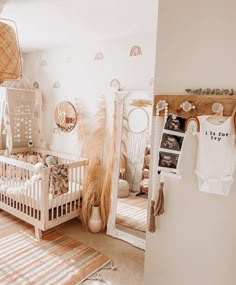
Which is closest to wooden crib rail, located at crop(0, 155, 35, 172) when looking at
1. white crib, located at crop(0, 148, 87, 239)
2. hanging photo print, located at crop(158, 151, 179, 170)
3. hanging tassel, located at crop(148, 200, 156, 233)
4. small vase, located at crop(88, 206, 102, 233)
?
white crib, located at crop(0, 148, 87, 239)

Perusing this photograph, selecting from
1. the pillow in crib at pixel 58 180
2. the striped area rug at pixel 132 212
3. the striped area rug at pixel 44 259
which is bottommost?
the striped area rug at pixel 44 259

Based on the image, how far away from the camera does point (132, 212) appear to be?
9.24ft

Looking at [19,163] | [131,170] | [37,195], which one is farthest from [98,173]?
[19,163]

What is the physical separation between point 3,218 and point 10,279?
4.38ft

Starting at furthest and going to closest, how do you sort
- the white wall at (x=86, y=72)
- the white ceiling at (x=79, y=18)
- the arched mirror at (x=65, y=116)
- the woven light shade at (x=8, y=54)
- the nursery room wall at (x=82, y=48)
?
1. the arched mirror at (x=65, y=116)
2. the white wall at (x=86, y=72)
3. the nursery room wall at (x=82, y=48)
4. the white ceiling at (x=79, y=18)
5. the woven light shade at (x=8, y=54)

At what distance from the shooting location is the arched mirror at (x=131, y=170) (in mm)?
2680

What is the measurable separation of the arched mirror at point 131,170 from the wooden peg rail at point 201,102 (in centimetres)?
136

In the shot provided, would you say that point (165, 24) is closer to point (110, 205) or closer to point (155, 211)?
point (155, 211)

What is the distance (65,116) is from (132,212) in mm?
1660

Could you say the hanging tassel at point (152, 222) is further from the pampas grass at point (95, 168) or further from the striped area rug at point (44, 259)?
the pampas grass at point (95, 168)

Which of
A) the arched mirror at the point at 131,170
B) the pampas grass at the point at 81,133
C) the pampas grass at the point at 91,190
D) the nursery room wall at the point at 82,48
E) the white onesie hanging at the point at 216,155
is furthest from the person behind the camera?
the pampas grass at the point at 81,133

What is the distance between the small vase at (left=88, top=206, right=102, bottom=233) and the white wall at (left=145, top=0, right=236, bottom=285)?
169 centimetres

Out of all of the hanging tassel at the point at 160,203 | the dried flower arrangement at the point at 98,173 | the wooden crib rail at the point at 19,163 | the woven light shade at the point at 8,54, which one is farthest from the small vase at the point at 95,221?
the woven light shade at the point at 8,54

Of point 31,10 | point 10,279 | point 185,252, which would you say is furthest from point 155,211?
point 31,10
